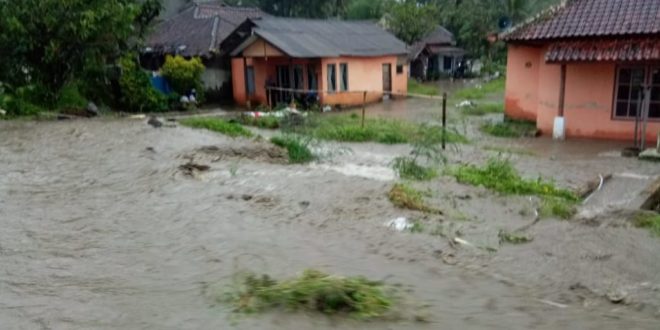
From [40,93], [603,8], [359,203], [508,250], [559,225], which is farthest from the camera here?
[40,93]

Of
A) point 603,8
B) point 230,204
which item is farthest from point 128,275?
point 603,8

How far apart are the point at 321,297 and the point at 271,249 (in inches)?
84.9

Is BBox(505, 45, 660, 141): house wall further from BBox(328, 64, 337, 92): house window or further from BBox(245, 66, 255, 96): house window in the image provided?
BBox(245, 66, 255, 96): house window

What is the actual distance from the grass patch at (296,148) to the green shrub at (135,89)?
34.7 ft

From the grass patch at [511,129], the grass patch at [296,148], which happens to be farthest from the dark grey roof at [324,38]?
the grass patch at [296,148]

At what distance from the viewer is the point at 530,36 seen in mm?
16250

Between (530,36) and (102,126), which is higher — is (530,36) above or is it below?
above

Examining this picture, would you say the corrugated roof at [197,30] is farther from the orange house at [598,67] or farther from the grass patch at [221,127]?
the orange house at [598,67]

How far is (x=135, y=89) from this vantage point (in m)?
22.2

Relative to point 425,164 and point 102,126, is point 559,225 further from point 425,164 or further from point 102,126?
point 102,126

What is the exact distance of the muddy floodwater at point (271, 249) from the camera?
4738mm

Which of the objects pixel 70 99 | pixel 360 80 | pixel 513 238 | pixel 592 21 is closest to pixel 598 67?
pixel 592 21

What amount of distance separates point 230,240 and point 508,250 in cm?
315

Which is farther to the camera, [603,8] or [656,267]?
[603,8]
